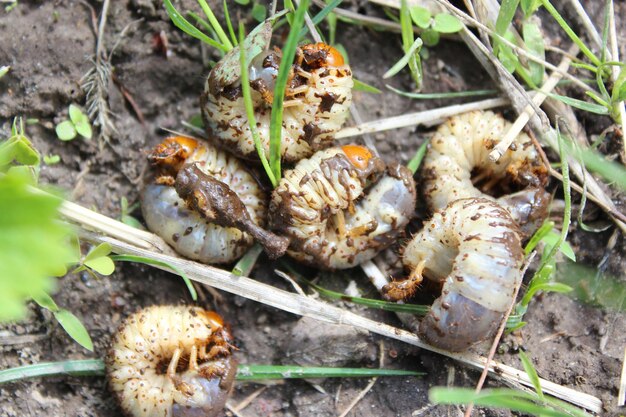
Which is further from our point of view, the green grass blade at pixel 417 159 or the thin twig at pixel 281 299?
the green grass blade at pixel 417 159

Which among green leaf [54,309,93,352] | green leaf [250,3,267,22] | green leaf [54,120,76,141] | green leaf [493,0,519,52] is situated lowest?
green leaf [54,309,93,352]

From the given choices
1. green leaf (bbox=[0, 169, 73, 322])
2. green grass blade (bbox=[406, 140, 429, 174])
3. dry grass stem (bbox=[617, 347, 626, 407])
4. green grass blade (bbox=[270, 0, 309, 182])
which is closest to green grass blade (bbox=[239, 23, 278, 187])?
green grass blade (bbox=[270, 0, 309, 182])

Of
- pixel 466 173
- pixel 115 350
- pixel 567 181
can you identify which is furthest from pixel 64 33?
pixel 567 181

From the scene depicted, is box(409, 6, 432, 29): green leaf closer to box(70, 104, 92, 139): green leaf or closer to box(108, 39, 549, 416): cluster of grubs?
box(108, 39, 549, 416): cluster of grubs

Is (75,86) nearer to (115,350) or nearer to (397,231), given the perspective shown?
(115,350)

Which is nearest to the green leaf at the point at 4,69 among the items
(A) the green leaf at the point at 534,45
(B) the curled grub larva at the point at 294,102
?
(B) the curled grub larva at the point at 294,102

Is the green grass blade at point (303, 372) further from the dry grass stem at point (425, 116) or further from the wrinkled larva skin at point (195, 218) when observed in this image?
the dry grass stem at point (425, 116)
